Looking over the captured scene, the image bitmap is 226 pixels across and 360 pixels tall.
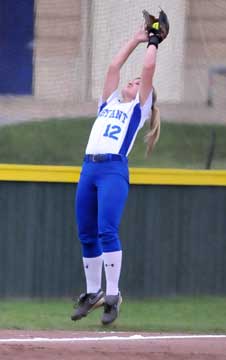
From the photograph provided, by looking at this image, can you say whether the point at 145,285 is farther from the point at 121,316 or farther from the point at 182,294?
the point at 121,316

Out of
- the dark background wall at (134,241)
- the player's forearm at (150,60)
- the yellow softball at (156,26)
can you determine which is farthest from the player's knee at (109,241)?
the dark background wall at (134,241)

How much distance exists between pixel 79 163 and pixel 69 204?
1.41 ft

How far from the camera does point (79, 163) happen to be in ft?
33.5

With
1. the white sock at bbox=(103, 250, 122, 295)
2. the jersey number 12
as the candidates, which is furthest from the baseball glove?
the white sock at bbox=(103, 250, 122, 295)

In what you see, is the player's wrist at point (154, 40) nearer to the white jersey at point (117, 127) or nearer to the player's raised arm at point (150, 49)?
the player's raised arm at point (150, 49)

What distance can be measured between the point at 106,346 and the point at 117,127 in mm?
1585

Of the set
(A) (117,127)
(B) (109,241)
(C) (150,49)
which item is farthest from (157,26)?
(B) (109,241)

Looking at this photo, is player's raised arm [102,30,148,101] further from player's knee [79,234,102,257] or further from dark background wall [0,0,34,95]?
dark background wall [0,0,34,95]

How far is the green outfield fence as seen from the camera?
32.4ft

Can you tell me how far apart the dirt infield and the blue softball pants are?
2.22 ft

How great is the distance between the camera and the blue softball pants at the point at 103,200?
7.41 meters

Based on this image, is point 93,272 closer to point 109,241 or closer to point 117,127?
point 109,241

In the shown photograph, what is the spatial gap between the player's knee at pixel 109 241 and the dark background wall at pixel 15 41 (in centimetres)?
279

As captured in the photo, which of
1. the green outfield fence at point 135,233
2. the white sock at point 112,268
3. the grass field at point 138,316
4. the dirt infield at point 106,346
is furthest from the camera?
the green outfield fence at point 135,233
